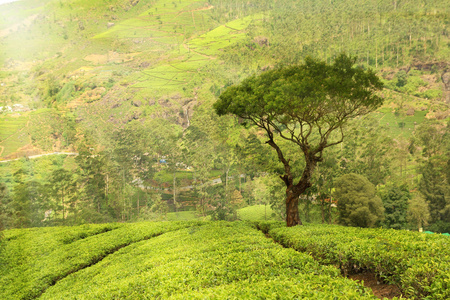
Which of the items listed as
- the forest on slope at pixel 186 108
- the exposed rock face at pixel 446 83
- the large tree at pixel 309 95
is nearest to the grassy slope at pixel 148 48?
the forest on slope at pixel 186 108

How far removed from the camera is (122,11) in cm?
5788

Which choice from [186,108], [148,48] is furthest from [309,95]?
[148,48]

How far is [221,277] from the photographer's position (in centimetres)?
478

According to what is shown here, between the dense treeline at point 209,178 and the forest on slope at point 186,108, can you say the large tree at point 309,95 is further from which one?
the dense treeline at point 209,178

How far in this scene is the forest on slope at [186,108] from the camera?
26062 mm

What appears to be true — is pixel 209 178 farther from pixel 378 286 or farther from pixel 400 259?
pixel 400 259

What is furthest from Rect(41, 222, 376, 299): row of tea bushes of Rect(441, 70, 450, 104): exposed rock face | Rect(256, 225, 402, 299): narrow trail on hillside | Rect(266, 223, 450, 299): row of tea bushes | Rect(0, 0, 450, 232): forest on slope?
Rect(441, 70, 450, 104): exposed rock face

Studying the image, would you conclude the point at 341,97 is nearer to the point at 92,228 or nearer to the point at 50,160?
the point at 92,228

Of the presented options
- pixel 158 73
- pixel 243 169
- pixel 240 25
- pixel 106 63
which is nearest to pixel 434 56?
pixel 240 25

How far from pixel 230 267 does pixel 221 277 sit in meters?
0.37

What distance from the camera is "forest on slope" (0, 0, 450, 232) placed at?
26062 mm

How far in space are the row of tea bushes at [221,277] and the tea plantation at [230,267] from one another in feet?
0.06

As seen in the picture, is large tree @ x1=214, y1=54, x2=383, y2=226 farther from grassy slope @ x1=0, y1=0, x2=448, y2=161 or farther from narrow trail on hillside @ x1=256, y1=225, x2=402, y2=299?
grassy slope @ x1=0, y1=0, x2=448, y2=161

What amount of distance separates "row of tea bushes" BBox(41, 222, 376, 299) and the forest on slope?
12929 mm
